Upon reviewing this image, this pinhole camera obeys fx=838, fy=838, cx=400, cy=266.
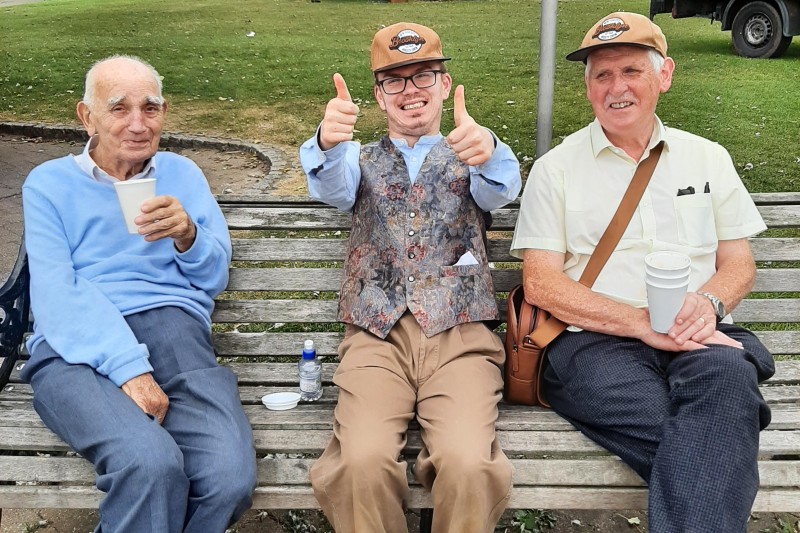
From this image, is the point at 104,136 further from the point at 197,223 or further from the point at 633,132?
the point at 633,132

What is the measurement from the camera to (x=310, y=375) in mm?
2855

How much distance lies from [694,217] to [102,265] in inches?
77.0

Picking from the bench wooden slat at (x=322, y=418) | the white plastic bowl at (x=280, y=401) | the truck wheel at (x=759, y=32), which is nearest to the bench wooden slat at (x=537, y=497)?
the bench wooden slat at (x=322, y=418)

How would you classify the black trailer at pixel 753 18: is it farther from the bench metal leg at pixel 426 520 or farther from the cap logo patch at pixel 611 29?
the bench metal leg at pixel 426 520

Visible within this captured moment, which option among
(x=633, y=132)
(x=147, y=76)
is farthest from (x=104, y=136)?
(x=633, y=132)

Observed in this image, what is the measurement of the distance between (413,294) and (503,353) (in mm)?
373

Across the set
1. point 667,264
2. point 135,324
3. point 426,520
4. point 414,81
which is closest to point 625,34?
point 414,81

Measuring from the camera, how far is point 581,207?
9.14ft

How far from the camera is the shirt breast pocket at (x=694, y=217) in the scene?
9.11 feet

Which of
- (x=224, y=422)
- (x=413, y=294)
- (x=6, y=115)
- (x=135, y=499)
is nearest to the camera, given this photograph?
(x=135, y=499)

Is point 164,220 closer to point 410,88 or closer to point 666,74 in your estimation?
point 410,88

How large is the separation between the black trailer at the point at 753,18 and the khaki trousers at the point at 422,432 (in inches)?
430

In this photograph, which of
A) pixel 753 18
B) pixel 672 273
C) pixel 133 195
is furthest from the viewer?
pixel 753 18

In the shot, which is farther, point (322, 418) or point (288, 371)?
point (288, 371)
